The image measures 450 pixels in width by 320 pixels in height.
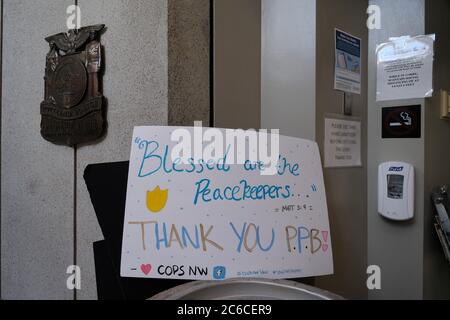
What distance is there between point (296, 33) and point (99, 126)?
102 cm

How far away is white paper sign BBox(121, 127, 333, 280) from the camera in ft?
3.45

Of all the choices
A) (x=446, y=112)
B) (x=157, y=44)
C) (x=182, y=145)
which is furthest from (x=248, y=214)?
(x=446, y=112)

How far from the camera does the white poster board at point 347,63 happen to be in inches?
67.3

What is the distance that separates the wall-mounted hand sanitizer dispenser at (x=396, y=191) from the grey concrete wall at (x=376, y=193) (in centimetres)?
→ 4

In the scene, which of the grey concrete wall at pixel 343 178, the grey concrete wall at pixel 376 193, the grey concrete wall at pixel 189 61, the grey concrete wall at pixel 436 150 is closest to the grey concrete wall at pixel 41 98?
the grey concrete wall at pixel 189 61

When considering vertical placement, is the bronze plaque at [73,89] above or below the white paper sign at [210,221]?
above

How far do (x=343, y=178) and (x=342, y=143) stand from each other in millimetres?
Result: 178

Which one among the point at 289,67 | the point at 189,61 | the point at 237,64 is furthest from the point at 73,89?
the point at 289,67

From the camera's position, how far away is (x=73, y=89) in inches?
67.2

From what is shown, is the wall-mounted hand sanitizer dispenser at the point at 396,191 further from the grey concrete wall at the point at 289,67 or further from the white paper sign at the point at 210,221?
the white paper sign at the point at 210,221

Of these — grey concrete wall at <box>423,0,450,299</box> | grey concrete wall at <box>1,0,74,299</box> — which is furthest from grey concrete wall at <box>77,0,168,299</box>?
grey concrete wall at <box>423,0,450,299</box>

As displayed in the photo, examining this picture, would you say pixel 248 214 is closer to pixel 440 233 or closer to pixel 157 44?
pixel 157 44

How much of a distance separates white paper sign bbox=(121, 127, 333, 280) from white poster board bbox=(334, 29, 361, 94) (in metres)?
0.79

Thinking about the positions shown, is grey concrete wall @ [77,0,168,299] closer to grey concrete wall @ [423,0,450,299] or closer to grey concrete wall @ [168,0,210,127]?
grey concrete wall @ [168,0,210,127]
